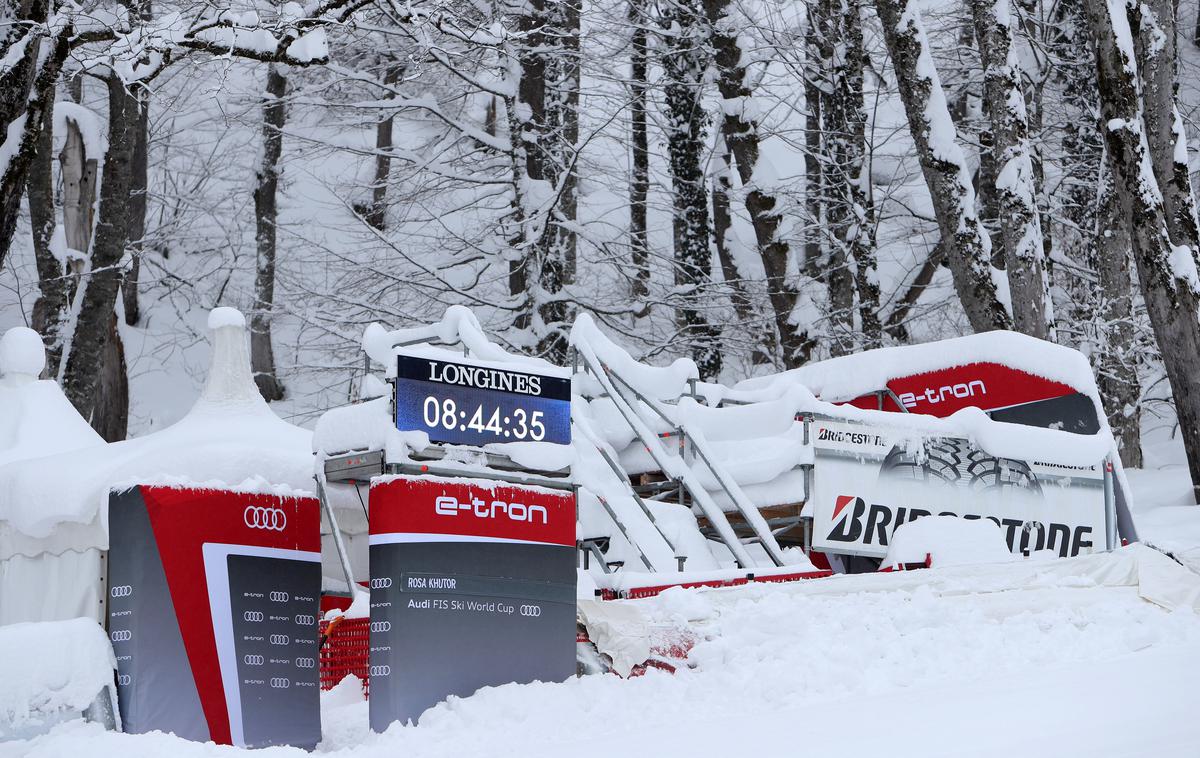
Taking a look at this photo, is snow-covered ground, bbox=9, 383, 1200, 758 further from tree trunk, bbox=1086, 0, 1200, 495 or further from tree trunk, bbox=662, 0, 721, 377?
tree trunk, bbox=662, 0, 721, 377

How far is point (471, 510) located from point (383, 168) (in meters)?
17.9

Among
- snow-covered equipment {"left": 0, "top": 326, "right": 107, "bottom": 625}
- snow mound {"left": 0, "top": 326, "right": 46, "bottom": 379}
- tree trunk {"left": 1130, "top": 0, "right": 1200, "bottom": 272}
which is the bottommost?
snow-covered equipment {"left": 0, "top": 326, "right": 107, "bottom": 625}

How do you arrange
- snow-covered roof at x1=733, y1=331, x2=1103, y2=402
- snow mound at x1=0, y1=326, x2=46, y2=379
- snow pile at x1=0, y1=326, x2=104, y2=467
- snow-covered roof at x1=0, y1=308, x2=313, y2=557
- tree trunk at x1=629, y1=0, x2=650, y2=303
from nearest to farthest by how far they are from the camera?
snow-covered roof at x1=0, y1=308, x2=313, y2=557
snow pile at x1=0, y1=326, x2=104, y2=467
snow mound at x1=0, y1=326, x2=46, y2=379
snow-covered roof at x1=733, y1=331, x2=1103, y2=402
tree trunk at x1=629, y1=0, x2=650, y2=303

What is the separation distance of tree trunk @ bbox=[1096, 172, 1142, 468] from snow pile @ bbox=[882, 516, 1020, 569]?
9168 millimetres

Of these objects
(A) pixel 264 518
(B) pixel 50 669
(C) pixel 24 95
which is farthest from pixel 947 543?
(C) pixel 24 95

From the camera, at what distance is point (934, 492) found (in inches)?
495

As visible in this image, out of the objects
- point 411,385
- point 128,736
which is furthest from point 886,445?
point 128,736

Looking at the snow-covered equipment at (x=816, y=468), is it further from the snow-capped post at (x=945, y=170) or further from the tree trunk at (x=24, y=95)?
the tree trunk at (x=24, y=95)

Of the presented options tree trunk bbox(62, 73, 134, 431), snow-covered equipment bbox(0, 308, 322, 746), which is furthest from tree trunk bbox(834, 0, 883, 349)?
snow-covered equipment bbox(0, 308, 322, 746)

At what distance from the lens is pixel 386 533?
7.57 meters

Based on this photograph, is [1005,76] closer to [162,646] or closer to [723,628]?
[723,628]

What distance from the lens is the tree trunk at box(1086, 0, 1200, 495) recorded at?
1564 cm

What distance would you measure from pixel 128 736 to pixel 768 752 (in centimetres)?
319

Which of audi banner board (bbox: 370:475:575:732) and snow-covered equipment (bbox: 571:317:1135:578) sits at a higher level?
snow-covered equipment (bbox: 571:317:1135:578)
